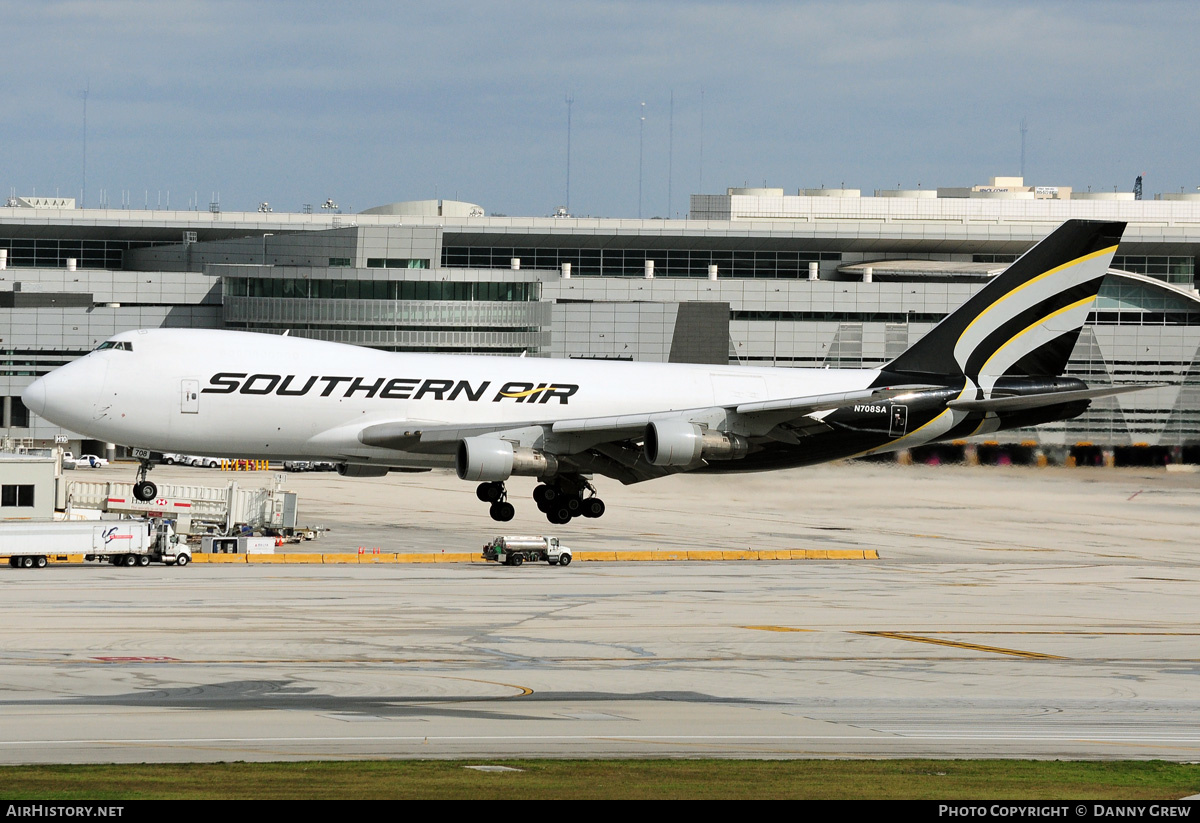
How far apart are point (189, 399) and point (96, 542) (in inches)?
665


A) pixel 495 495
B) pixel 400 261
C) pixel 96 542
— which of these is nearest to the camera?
pixel 495 495

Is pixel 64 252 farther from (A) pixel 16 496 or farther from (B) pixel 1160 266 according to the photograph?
(B) pixel 1160 266

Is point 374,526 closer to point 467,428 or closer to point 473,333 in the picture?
point 467,428

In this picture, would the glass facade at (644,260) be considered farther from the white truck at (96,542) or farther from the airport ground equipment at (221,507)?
the white truck at (96,542)

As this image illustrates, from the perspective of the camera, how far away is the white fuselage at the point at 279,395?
2000 inches

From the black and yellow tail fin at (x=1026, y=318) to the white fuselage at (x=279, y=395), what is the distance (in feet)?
47.2

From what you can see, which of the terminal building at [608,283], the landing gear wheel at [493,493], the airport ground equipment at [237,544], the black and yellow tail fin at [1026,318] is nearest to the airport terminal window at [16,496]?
the airport ground equipment at [237,544]

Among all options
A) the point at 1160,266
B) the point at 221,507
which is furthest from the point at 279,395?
the point at 1160,266

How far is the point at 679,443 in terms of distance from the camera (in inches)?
2074

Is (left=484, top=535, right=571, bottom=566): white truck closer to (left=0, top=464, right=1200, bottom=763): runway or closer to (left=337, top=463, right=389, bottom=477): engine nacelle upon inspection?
(left=0, top=464, right=1200, bottom=763): runway

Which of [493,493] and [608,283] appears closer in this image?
[493,493]

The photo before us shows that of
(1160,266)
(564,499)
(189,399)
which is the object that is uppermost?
(1160,266)

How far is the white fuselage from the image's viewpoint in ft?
167
